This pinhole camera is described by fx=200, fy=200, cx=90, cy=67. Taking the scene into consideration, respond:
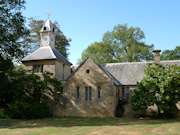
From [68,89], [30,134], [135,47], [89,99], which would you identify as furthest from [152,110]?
[135,47]

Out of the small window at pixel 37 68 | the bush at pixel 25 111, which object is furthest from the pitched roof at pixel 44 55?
the bush at pixel 25 111

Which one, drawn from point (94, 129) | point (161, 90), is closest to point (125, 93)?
point (161, 90)

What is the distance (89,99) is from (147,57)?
22.1 meters

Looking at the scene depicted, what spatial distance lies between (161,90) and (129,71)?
8.23 m

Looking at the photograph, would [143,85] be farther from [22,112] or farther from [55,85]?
[22,112]

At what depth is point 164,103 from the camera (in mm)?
19688

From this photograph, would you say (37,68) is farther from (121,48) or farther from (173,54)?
(173,54)

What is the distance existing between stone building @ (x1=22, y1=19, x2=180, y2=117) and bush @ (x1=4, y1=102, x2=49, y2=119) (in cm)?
328

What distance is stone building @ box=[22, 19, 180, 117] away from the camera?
75.6ft

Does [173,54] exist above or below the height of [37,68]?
above

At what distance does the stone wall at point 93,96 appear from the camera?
22.9 meters

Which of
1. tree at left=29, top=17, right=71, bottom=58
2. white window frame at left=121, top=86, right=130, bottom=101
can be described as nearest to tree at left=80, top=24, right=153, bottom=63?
tree at left=29, top=17, right=71, bottom=58

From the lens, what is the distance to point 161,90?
19.4 m

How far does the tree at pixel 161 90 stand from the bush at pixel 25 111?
10109 millimetres
